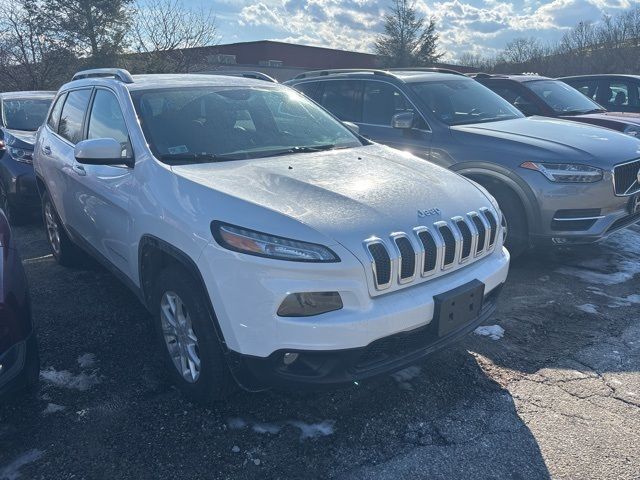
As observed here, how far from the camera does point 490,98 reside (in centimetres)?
623

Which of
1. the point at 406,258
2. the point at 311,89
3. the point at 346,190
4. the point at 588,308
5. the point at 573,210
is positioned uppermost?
the point at 311,89

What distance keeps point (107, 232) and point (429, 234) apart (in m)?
2.28

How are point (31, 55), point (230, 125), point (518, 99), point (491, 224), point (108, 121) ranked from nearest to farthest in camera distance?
point (491, 224) → point (230, 125) → point (108, 121) → point (518, 99) → point (31, 55)

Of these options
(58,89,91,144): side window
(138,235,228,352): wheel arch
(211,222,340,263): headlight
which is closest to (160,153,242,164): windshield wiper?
(138,235,228,352): wheel arch

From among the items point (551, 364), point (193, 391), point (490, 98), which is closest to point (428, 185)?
point (551, 364)

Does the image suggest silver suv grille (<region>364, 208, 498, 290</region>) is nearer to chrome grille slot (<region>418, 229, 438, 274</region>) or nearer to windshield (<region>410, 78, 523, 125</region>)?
chrome grille slot (<region>418, 229, 438, 274</region>)

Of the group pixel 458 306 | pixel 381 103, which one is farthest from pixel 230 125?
pixel 381 103

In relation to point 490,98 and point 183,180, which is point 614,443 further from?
point 490,98

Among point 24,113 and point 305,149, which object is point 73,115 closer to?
point 305,149

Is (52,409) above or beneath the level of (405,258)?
beneath

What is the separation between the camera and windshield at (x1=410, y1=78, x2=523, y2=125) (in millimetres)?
5617

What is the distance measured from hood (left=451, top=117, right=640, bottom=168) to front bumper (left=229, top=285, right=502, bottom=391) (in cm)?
274

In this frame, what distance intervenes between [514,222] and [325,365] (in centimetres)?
299

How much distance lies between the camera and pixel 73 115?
4570mm
